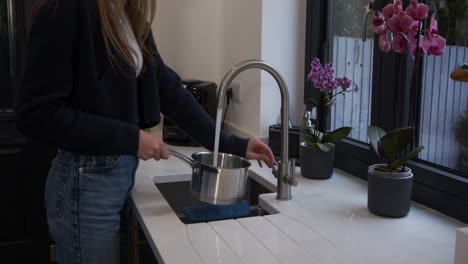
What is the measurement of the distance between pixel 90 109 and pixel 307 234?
0.57m

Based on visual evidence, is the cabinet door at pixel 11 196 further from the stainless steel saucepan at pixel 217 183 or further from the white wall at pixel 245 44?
the stainless steel saucepan at pixel 217 183

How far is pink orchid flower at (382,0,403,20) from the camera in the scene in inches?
53.4

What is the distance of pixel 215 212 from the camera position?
1489 mm

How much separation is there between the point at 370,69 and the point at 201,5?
100cm

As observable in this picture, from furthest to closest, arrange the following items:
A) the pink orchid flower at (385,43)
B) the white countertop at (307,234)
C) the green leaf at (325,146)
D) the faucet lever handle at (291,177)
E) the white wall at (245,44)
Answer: the white wall at (245,44)
the green leaf at (325,146)
the faucet lever handle at (291,177)
the pink orchid flower at (385,43)
the white countertop at (307,234)

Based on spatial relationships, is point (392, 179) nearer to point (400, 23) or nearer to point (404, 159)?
point (404, 159)

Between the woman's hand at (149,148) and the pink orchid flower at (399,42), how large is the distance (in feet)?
2.05

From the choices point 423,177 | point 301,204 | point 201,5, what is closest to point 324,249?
point 301,204

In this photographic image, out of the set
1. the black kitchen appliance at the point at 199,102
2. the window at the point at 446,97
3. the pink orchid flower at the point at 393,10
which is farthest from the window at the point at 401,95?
the black kitchen appliance at the point at 199,102

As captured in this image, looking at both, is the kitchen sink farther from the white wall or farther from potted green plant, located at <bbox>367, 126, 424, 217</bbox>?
potted green plant, located at <bbox>367, 126, 424, 217</bbox>

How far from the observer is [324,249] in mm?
1220

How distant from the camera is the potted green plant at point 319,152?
175 centimetres

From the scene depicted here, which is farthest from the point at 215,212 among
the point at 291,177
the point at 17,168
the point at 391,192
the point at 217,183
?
the point at 17,168


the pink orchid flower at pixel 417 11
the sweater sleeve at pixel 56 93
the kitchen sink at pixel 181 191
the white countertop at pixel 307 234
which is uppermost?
the pink orchid flower at pixel 417 11
